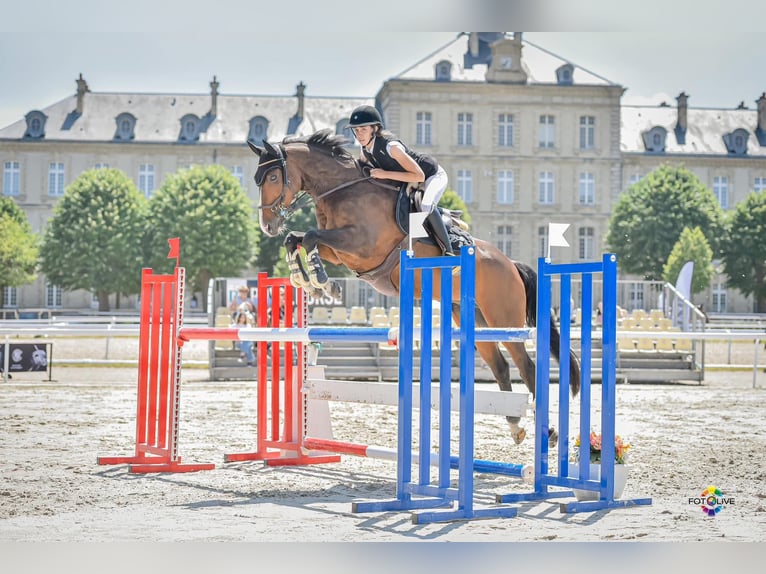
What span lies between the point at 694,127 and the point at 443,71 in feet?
49.0

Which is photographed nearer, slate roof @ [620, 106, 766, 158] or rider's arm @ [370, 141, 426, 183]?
rider's arm @ [370, 141, 426, 183]

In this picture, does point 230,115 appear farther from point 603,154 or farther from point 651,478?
point 651,478

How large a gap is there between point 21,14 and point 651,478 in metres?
4.53

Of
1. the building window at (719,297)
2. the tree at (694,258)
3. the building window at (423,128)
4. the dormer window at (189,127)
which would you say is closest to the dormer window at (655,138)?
the building window at (719,297)

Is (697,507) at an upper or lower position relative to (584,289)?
lower

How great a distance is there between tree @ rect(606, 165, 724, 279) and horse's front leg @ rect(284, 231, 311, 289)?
40955 millimetres

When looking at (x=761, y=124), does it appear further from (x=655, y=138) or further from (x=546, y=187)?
(x=546, y=187)

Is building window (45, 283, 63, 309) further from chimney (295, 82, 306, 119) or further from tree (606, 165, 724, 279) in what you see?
tree (606, 165, 724, 279)

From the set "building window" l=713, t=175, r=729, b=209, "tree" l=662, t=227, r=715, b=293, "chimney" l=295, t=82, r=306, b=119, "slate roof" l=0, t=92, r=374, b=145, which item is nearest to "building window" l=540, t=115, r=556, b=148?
"slate roof" l=0, t=92, r=374, b=145

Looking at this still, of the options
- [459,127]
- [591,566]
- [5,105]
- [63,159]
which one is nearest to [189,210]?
[63,159]

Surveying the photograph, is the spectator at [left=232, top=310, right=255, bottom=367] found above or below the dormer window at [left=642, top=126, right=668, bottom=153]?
below

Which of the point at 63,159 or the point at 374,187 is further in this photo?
the point at 63,159

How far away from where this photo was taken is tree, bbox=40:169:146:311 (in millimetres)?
45250

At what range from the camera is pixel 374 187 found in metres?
6.54
